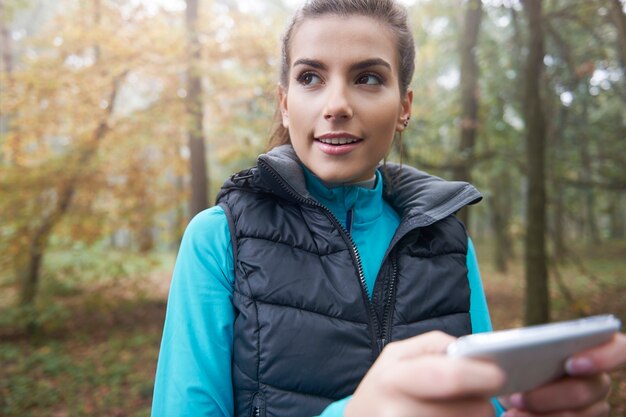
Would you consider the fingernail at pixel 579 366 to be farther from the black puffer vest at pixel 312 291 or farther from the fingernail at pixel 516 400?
the black puffer vest at pixel 312 291

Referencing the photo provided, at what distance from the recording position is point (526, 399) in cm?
76

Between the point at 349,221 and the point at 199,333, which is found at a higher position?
the point at 349,221

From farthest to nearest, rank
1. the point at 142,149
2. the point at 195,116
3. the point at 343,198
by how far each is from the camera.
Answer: the point at 142,149 < the point at 195,116 < the point at 343,198

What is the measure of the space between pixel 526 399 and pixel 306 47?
1.19m

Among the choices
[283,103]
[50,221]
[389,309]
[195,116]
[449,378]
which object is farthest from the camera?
[195,116]

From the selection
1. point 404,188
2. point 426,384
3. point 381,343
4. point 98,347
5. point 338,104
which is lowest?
point 98,347

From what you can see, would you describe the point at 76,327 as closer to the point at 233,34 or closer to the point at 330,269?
the point at 233,34

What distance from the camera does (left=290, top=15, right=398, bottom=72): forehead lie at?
136 centimetres

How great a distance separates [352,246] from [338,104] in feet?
1.53

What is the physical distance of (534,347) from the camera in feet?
2.01

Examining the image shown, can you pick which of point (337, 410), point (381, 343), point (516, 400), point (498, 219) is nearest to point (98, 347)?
point (381, 343)

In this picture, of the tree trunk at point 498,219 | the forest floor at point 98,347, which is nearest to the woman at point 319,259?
the forest floor at point 98,347

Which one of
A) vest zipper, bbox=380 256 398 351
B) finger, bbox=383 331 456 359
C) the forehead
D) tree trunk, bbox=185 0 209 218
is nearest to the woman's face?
the forehead

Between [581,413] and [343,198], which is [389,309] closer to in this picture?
[343,198]
